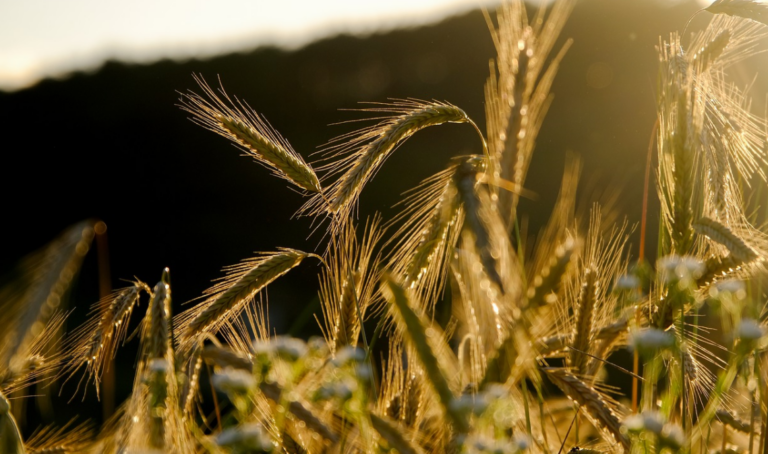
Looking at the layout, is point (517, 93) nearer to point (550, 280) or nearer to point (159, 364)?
point (550, 280)

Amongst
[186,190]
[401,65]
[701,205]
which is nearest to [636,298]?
[701,205]

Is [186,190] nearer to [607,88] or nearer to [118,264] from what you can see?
[118,264]

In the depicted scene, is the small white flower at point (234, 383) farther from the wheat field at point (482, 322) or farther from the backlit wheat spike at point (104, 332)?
the backlit wheat spike at point (104, 332)

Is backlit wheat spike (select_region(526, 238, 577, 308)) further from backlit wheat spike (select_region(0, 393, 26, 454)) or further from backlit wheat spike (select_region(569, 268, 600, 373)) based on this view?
backlit wheat spike (select_region(0, 393, 26, 454))

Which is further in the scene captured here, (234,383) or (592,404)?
(592,404)

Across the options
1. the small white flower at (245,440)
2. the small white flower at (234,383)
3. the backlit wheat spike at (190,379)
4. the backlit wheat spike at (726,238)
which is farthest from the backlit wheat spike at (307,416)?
the backlit wheat spike at (726,238)

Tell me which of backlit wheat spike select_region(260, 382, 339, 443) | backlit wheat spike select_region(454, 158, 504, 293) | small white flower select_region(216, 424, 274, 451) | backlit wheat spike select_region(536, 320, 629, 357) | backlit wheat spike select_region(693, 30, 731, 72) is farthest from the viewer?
backlit wheat spike select_region(693, 30, 731, 72)

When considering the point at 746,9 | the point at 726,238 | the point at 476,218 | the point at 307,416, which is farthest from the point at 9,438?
the point at 746,9

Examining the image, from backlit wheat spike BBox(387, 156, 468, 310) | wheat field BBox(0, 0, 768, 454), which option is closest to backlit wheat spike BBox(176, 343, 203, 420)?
wheat field BBox(0, 0, 768, 454)
